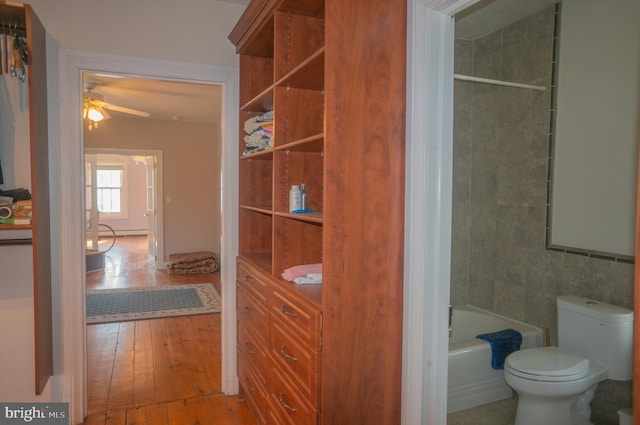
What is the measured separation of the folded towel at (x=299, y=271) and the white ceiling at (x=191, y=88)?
4.95ft

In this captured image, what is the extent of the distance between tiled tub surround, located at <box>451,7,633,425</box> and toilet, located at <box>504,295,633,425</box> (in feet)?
0.53

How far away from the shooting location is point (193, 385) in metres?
3.00

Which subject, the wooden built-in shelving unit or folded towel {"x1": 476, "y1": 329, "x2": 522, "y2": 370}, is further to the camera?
folded towel {"x1": 476, "y1": 329, "x2": 522, "y2": 370}

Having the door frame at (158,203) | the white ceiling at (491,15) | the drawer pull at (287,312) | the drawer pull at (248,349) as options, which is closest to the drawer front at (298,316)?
the drawer pull at (287,312)

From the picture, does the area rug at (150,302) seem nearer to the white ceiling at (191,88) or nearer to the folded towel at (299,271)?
the white ceiling at (191,88)

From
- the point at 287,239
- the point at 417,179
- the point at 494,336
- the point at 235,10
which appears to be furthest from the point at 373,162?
the point at 494,336

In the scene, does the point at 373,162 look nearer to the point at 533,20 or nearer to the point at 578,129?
the point at 578,129

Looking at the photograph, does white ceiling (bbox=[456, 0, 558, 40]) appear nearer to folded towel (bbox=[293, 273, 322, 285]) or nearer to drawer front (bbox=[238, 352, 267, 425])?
folded towel (bbox=[293, 273, 322, 285])

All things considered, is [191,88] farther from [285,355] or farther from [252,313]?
[285,355]

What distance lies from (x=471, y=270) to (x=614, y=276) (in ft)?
3.63

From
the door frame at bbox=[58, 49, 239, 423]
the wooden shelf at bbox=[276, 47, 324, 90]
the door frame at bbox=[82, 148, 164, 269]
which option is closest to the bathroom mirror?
the wooden shelf at bbox=[276, 47, 324, 90]

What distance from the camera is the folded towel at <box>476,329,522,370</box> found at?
2895 mm

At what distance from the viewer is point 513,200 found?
323 cm

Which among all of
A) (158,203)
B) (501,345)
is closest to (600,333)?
(501,345)
